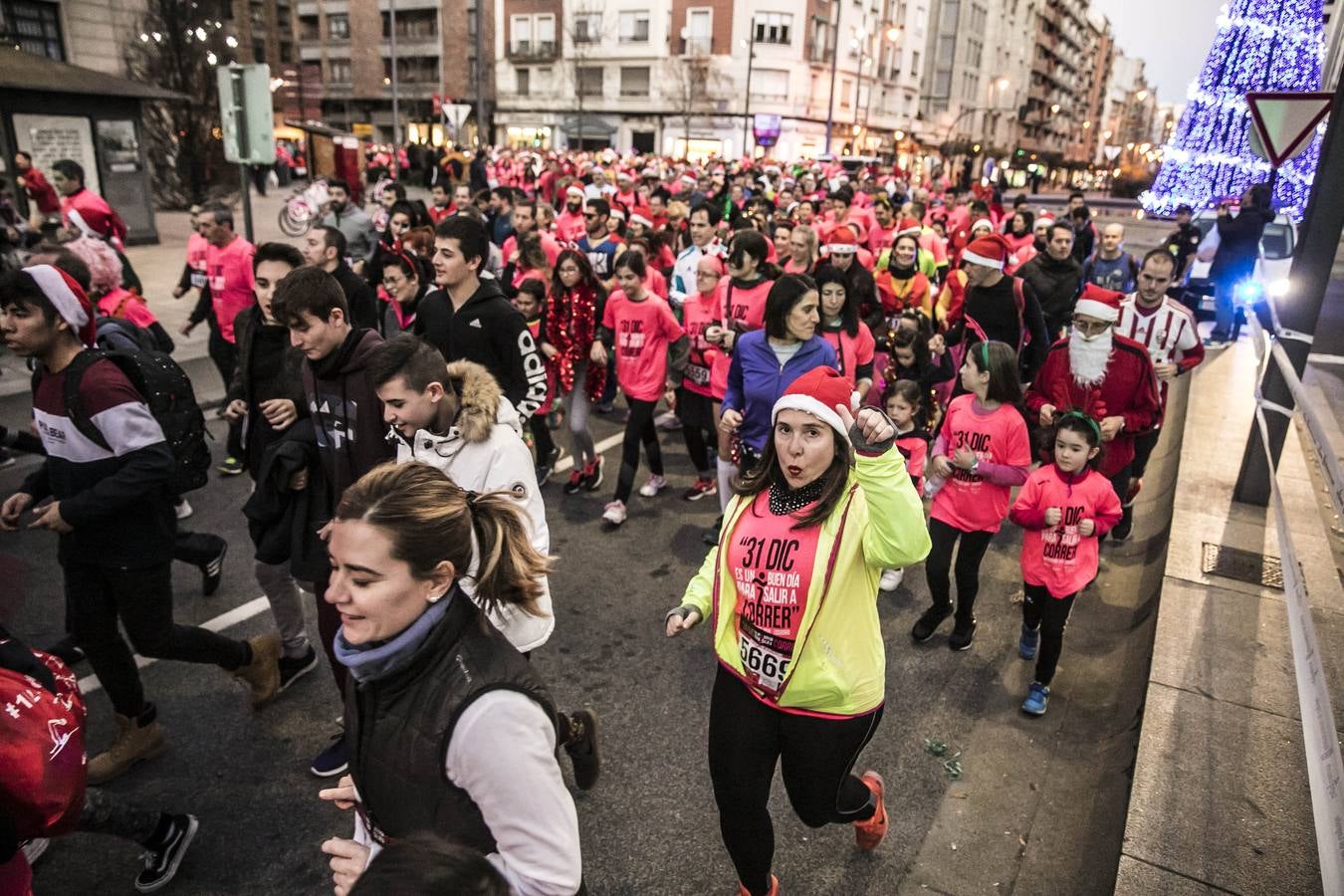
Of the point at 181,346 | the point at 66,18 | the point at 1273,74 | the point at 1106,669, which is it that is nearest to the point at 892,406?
the point at 1106,669

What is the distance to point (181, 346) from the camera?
10.1 meters

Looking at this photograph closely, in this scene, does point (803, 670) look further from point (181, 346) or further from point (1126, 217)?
point (1126, 217)

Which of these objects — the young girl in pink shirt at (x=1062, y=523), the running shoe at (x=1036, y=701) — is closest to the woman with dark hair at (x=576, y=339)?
the young girl in pink shirt at (x=1062, y=523)

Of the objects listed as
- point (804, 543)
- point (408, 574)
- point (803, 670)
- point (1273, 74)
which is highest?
point (1273, 74)

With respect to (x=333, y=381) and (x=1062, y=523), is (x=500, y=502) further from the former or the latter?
(x=1062, y=523)

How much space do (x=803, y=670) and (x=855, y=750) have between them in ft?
1.27

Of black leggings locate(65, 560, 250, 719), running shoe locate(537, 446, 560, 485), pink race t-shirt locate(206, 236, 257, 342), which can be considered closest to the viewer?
black leggings locate(65, 560, 250, 719)

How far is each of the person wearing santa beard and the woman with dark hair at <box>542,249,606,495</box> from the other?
348 centimetres

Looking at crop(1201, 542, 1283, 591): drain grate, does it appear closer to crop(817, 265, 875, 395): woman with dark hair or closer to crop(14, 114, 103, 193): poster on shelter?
crop(817, 265, 875, 395): woman with dark hair

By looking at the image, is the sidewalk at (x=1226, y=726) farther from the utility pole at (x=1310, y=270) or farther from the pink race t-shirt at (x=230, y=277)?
the pink race t-shirt at (x=230, y=277)

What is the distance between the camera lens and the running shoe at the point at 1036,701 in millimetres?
4324

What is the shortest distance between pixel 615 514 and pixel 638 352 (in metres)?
1.28

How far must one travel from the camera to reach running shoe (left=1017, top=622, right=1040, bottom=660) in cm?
480

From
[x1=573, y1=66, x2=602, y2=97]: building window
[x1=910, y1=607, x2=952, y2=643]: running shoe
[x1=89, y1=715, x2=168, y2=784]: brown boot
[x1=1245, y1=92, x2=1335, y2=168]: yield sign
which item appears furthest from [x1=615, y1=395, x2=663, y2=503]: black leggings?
[x1=573, y1=66, x2=602, y2=97]: building window
